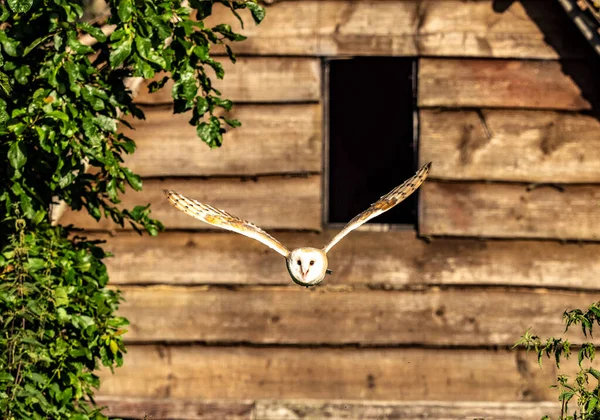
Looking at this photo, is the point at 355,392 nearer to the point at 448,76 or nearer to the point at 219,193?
the point at 219,193

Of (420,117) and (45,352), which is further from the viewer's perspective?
(420,117)

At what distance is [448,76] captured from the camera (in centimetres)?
755

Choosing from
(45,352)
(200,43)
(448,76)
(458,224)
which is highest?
(448,76)

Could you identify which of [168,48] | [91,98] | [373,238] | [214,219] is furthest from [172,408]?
[168,48]

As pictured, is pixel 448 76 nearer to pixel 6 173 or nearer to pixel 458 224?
pixel 458 224

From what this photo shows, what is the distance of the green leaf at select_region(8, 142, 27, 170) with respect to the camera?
523 cm

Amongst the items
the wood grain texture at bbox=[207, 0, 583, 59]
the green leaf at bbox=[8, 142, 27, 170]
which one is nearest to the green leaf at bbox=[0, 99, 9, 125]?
the green leaf at bbox=[8, 142, 27, 170]

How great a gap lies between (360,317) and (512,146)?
5.55 ft

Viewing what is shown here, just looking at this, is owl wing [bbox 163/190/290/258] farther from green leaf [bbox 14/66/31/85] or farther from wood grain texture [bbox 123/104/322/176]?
wood grain texture [bbox 123/104/322/176]

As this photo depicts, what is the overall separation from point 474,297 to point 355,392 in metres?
1.12

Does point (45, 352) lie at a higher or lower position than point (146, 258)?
lower

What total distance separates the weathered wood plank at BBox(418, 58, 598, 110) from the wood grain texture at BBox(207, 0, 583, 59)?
103 mm

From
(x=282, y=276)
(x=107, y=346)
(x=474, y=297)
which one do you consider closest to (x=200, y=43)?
(x=107, y=346)

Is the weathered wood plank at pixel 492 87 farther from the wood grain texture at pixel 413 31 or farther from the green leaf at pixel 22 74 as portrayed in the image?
the green leaf at pixel 22 74
